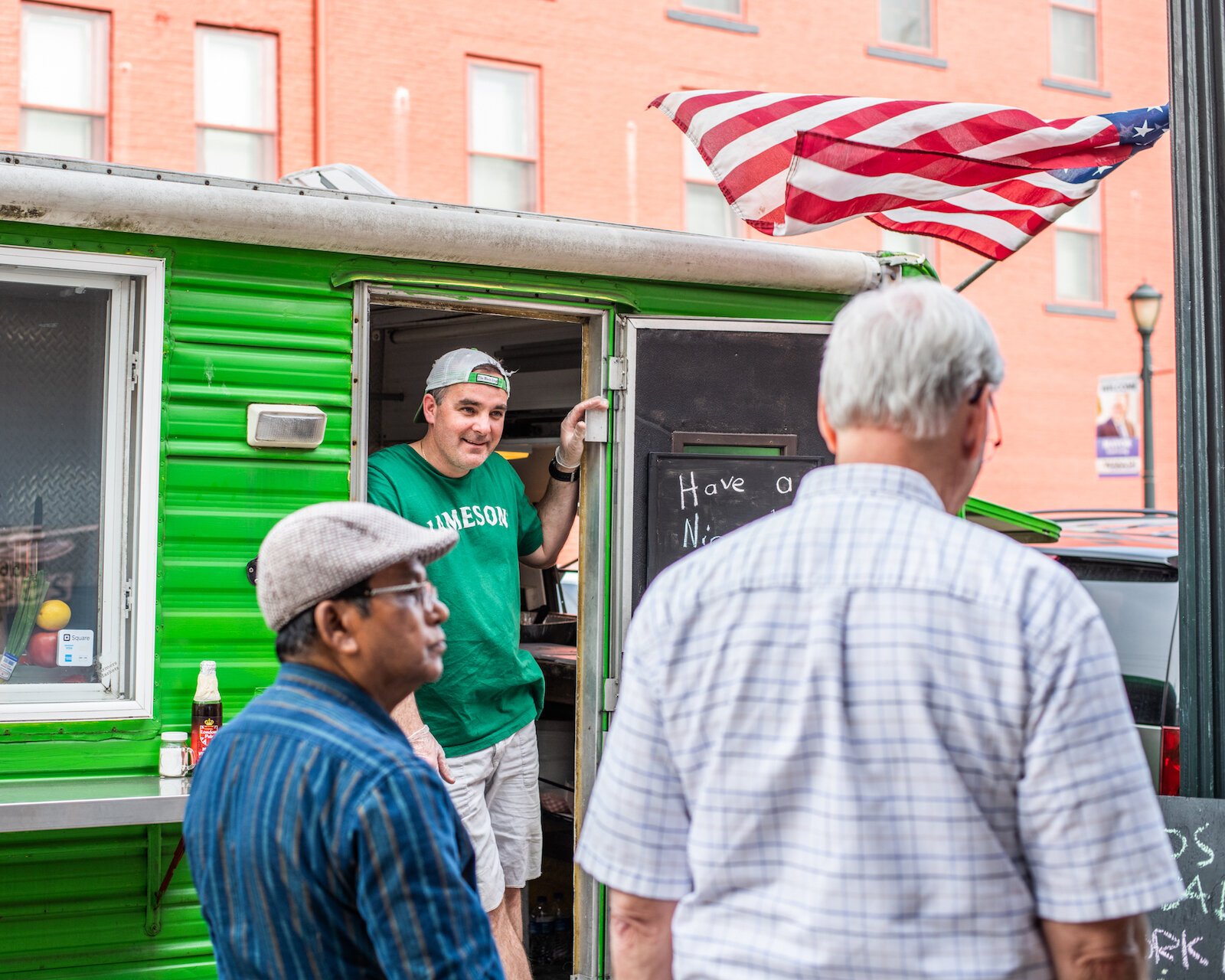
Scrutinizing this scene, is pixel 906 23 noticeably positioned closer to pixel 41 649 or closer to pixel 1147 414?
pixel 1147 414

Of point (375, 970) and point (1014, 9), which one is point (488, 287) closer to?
point (375, 970)

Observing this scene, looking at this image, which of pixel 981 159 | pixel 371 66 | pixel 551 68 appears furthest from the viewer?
pixel 551 68

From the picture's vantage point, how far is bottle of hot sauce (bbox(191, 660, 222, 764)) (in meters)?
4.05

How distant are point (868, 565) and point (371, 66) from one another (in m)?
14.5

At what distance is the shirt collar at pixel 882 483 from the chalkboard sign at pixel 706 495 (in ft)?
10.00

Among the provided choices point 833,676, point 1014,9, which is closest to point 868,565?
point 833,676

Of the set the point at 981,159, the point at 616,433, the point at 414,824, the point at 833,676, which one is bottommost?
the point at 414,824

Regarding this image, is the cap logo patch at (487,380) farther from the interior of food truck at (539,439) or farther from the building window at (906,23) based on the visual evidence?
the building window at (906,23)

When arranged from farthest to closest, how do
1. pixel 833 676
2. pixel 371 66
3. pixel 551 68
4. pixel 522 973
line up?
pixel 551 68 → pixel 371 66 → pixel 522 973 → pixel 833 676

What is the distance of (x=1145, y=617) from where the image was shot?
252 inches

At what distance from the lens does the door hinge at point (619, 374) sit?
4855 mm

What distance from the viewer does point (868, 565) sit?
5.64 feet

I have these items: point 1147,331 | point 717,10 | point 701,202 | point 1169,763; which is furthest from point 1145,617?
point 717,10

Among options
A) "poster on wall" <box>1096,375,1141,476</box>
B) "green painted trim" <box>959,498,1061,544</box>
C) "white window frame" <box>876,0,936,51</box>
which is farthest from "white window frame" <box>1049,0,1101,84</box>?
"green painted trim" <box>959,498,1061,544</box>
